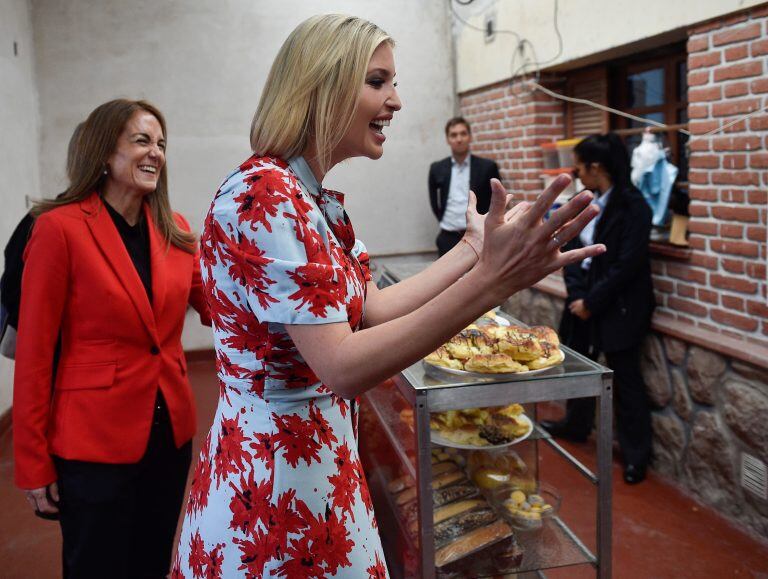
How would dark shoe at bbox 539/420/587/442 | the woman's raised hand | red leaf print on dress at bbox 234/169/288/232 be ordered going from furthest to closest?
1. dark shoe at bbox 539/420/587/442
2. red leaf print on dress at bbox 234/169/288/232
3. the woman's raised hand

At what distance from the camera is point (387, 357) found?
101 cm

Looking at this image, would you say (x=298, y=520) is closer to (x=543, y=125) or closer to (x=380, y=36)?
(x=380, y=36)

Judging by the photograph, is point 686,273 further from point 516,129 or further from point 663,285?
point 516,129

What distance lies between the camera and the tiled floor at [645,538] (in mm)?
2912

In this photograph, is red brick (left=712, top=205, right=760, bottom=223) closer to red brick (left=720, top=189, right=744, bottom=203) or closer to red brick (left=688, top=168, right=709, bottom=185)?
red brick (left=720, top=189, right=744, bottom=203)

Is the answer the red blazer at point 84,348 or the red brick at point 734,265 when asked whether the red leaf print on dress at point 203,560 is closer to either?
the red blazer at point 84,348

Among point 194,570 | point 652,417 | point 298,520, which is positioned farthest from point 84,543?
point 652,417

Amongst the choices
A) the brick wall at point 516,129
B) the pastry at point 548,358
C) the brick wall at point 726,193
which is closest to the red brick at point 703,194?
the brick wall at point 726,193

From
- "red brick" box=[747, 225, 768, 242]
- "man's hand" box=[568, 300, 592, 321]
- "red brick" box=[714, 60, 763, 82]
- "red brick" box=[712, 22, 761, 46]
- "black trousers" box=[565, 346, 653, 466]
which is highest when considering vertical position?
"red brick" box=[712, 22, 761, 46]

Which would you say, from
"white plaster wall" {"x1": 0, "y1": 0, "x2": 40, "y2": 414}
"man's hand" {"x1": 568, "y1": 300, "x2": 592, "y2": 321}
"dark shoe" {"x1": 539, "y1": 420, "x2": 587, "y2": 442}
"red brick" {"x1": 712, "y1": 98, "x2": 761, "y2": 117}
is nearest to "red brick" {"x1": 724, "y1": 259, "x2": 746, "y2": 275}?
"red brick" {"x1": 712, "y1": 98, "x2": 761, "y2": 117}

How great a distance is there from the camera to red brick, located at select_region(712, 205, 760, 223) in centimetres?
310

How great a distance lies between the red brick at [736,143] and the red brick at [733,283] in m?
0.60

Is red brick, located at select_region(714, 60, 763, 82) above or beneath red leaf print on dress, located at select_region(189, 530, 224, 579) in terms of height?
above

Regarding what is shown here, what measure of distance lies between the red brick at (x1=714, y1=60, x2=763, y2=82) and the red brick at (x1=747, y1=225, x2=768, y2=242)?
68 cm
